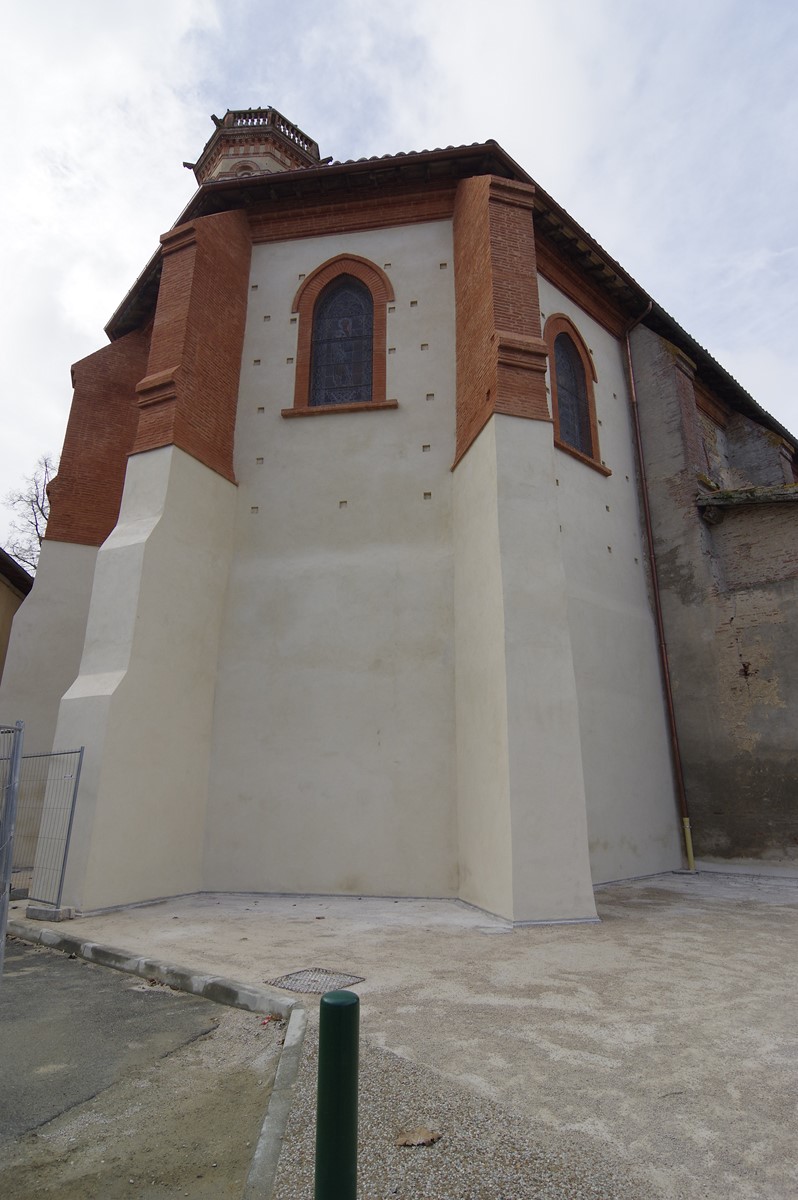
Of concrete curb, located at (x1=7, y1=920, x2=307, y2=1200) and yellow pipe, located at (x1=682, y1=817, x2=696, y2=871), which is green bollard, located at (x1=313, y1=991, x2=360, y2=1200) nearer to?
concrete curb, located at (x1=7, y1=920, x2=307, y2=1200)

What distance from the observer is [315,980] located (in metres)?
4.58

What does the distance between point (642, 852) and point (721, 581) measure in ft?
16.2

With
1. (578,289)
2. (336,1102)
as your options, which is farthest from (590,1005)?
(578,289)

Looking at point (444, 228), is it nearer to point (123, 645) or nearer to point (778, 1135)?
point (123, 645)

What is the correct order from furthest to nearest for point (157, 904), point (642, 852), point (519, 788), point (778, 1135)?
1. point (642, 852)
2. point (157, 904)
3. point (519, 788)
4. point (778, 1135)

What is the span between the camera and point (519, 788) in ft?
23.3

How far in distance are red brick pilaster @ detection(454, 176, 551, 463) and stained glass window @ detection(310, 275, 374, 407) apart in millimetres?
1619

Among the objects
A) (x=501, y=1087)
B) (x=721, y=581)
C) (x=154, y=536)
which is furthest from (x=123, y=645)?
(x=721, y=581)

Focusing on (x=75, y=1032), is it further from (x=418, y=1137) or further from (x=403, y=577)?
(x=403, y=577)

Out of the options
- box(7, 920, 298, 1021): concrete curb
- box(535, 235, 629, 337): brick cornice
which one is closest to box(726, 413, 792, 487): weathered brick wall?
box(535, 235, 629, 337): brick cornice

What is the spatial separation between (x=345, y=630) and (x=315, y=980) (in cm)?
534

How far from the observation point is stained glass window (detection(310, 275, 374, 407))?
35.7 feet

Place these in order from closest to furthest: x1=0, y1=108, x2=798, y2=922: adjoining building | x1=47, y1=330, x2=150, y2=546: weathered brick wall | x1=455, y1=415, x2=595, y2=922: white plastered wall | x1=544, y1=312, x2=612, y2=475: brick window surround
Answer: x1=455, y1=415, x2=595, y2=922: white plastered wall, x1=0, y1=108, x2=798, y2=922: adjoining building, x1=544, y1=312, x2=612, y2=475: brick window surround, x1=47, y1=330, x2=150, y2=546: weathered brick wall

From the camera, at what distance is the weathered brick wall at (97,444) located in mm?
12336
